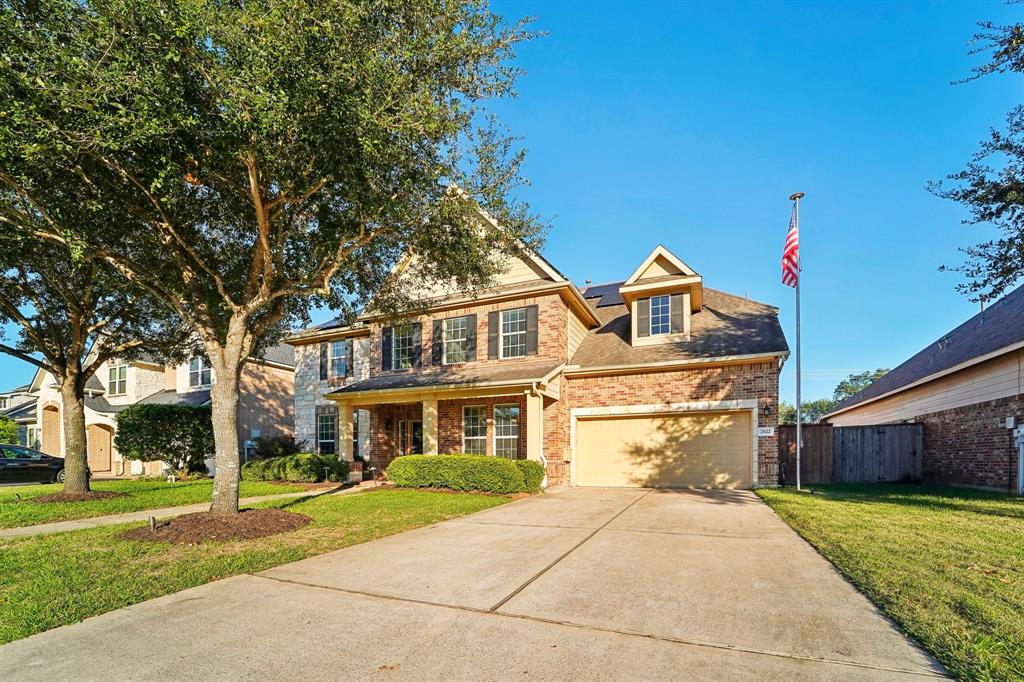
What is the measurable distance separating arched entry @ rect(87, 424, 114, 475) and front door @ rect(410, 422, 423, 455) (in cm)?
1697

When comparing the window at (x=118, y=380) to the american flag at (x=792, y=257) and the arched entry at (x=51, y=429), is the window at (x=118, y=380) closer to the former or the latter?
the arched entry at (x=51, y=429)

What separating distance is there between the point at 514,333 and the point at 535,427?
3.31 m

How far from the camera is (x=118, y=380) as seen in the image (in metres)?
25.1

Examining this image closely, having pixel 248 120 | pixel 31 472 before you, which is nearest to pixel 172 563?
pixel 248 120

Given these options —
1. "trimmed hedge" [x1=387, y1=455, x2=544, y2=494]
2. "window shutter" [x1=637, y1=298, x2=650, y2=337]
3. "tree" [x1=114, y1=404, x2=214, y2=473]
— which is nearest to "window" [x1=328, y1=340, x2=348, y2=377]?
"tree" [x1=114, y1=404, x2=214, y2=473]

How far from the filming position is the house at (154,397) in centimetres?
2247

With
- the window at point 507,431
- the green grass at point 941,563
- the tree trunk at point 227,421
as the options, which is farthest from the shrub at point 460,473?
the green grass at point 941,563

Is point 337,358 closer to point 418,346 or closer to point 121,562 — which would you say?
point 418,346

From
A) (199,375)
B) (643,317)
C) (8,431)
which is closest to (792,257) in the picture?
(643,317)

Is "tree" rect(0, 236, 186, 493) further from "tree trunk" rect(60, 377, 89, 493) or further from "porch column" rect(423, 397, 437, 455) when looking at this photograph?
"porch column" rect(423, 397, 437, 455)

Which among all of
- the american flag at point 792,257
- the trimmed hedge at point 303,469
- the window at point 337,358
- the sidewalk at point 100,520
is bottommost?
the trimmed hedge at point 303,469

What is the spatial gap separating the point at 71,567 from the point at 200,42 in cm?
650

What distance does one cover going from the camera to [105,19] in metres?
5.94

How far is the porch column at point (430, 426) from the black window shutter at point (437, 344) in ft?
6.72
